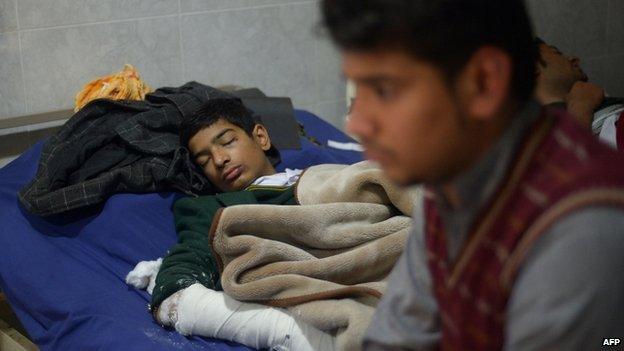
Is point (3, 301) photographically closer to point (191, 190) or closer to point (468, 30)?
point (191, 190)

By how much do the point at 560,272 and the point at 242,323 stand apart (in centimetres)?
105

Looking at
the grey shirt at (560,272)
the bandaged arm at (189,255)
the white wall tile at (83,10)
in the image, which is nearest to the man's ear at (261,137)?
the bandaged arm at (189,255)

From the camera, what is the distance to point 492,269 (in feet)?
2.54

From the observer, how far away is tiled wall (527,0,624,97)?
379 centimetres

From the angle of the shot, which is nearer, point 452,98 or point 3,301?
point 452,98

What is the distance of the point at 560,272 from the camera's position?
2.36 feet

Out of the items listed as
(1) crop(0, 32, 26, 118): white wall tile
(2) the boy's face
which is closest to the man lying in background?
(2) the boy's face

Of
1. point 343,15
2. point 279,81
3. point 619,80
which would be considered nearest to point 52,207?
point 279,81

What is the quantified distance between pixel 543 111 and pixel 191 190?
1.57 meters

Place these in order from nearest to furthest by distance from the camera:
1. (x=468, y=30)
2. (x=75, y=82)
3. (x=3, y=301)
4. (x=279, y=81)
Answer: (x=468, y=30) → (x=3, y=301) → (x=75, y=82) → (x=279, y=81)

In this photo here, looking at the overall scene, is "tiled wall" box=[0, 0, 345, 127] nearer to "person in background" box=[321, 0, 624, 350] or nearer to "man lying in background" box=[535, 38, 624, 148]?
"man lying in background" box=[535, 38, 624, 148]

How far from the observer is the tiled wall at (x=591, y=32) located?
379 centimetres

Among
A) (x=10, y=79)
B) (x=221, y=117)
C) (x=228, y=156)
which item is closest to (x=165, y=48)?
(x=10, y=79)

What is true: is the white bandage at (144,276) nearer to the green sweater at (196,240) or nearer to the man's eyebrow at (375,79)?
the green sweater at (196,240)
